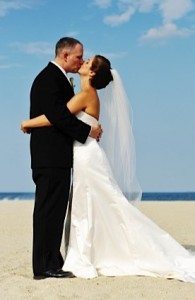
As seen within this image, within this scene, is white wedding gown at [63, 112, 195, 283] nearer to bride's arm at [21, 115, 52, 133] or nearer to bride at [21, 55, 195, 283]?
bride at [21, 55, 195, 283]

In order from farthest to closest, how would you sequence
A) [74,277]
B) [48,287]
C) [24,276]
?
[24,276], [74,277], [48,287]

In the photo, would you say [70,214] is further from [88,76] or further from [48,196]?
[88,76]

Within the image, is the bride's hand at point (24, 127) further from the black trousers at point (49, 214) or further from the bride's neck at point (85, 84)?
the bride's neck at point (85, 84)

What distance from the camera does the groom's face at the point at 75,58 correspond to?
661cm

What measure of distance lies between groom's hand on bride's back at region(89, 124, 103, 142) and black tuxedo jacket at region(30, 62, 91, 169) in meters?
0.06

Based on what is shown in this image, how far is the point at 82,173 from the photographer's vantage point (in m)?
6.68

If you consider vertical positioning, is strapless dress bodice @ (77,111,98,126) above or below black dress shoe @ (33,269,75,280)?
above

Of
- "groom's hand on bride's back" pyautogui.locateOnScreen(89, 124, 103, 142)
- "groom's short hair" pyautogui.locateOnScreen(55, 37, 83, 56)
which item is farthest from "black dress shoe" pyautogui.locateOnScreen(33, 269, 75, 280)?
"groom's short hair" pyautogui.locateOnScreen(55, 37, 83, 56)

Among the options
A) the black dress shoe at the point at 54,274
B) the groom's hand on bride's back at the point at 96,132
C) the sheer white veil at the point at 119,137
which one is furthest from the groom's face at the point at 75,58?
the black dress shoe at the point at 54,274

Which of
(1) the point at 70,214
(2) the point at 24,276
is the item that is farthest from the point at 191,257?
(2) the point at 24,276

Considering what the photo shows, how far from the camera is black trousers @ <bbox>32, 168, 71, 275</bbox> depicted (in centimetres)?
661

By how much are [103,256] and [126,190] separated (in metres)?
0.91

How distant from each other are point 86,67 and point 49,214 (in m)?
1.61

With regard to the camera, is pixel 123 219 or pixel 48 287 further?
pixel 123 219
